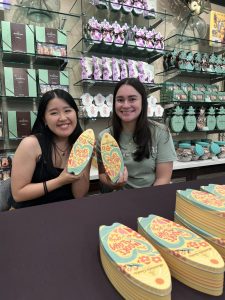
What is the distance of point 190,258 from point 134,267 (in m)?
0.11

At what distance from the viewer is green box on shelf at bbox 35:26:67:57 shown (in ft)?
5.90

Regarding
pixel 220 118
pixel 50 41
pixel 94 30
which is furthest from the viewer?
pixel 220 118

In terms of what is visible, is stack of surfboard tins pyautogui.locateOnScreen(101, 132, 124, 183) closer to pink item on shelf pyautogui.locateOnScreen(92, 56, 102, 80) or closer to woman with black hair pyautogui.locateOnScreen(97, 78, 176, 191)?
woman with black hair pyautogui.locateOnScreen(97, 78, 176, 191)

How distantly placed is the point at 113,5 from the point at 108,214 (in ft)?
6.37

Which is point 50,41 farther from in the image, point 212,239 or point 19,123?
point 212,239

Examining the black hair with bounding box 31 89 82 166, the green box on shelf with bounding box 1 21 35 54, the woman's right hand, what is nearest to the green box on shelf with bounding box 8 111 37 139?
the green box on shelf with bounding box 1 21 35 54

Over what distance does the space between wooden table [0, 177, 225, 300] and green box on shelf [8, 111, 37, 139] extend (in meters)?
1.20

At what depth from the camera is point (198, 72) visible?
2555 mm

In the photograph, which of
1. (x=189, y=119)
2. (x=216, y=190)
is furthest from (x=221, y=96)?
(x=216, y=190)

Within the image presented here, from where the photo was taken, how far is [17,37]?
5.72 feet

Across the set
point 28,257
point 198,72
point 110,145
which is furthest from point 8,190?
point 198,72

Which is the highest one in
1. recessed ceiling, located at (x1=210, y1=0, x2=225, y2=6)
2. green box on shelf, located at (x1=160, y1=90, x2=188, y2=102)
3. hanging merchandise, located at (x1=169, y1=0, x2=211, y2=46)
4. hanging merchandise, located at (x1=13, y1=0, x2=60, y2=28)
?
recessed ceiling, located at (x1=210, y1=0, x2=225, y2=6)

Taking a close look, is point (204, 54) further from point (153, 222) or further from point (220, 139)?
point (153, 222)

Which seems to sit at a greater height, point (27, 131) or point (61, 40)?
point (61, 40)
